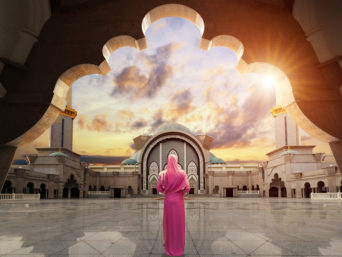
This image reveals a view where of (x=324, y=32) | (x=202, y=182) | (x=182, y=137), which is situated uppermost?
(x=182, y=137)

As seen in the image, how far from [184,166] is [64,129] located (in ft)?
75.4

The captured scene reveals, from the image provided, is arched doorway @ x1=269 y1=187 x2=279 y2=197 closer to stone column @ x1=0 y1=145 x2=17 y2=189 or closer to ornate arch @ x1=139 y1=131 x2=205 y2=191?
ornate arch @ x1=139 y1=131 x2=205 y2=191

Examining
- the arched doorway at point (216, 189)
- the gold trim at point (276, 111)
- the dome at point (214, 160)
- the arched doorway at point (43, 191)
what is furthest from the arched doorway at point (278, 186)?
the arched doorway at point (43, 191)

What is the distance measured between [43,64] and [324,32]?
13.2 feet

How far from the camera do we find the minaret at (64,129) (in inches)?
1673

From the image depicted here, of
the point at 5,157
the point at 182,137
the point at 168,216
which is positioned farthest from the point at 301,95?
the point at 182,137

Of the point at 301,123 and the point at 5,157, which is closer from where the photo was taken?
the point at 5,157

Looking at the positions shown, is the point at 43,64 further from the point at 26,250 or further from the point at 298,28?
the point at 298,28

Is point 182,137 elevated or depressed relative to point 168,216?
elevated

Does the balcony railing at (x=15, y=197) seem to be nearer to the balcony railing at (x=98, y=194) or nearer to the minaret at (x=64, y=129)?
the balcony railing at (x=98, y=194)

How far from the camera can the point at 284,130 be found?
148 ft

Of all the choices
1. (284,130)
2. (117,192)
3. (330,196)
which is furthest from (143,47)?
(284,130)

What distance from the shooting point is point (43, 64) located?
4.28 m

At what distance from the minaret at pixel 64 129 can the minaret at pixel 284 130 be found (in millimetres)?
31740
